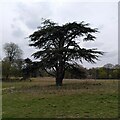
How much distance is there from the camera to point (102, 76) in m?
70.6

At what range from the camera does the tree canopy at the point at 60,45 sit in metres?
34.1

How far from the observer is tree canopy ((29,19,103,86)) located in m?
34.1

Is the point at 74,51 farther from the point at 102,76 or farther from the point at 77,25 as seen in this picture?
the point at 102,76

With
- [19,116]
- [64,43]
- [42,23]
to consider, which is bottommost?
[19,116]

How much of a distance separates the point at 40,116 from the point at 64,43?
A: 81.9 feet

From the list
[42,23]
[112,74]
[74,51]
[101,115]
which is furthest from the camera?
[112,74]

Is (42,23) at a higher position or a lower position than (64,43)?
higher

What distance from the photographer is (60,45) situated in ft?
119

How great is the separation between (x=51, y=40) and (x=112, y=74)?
34355 millimetres

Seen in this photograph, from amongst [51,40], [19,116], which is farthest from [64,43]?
[19,116]

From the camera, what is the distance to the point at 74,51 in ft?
114

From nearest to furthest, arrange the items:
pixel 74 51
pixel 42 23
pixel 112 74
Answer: pixel 74 51, pixel 42 23, pixel 112 74

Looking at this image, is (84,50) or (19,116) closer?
(19,116)

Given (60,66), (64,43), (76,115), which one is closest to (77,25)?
(64,43)
